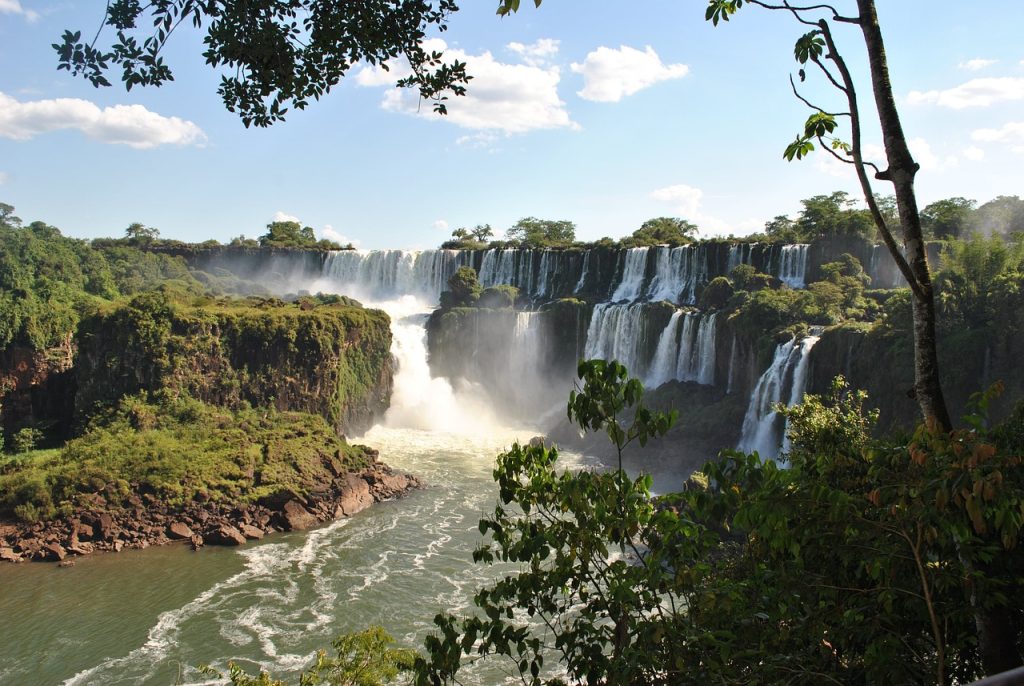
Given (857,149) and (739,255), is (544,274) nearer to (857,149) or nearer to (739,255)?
(739,255)

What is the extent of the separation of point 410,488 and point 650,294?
20.7m

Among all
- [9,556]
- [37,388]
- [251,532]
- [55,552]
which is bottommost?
[9,556]

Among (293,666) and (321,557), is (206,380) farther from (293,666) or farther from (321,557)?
(293,666)

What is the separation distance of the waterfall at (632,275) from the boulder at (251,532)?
25.7m

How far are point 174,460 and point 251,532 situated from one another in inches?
178

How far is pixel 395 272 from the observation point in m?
49.7

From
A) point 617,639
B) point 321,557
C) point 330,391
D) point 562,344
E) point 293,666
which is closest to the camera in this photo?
point 617,639

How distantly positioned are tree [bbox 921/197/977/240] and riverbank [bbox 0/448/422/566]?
32.2 metres

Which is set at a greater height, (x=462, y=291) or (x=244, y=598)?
(x=462, y=291)

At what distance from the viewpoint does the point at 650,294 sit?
135 ft

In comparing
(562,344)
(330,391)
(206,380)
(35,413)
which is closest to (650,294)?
(562,344)

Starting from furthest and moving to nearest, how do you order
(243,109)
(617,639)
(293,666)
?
(293,666) < (243,109) < (617,639)

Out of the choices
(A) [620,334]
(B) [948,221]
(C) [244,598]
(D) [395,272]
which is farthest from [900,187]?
(D) [395,272]

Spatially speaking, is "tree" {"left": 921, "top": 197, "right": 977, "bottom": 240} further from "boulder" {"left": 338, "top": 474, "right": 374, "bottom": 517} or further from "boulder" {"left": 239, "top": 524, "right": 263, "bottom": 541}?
"boulder" {"left": 239, "top": 524, "right": 263, "bottom": 541}
